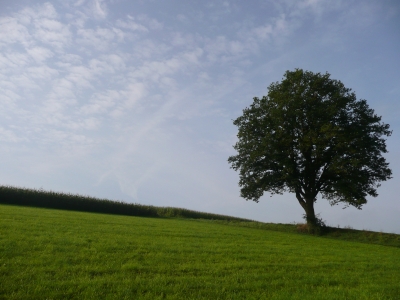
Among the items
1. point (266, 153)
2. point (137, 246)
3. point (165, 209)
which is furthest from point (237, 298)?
point (165, 209)

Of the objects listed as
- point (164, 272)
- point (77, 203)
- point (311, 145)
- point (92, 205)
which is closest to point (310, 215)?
point (311, 145)

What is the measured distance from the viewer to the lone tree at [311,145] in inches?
1222

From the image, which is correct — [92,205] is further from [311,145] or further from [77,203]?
[311,145]

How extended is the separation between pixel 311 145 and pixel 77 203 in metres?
37.3

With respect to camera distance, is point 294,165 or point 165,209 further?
point 165,209

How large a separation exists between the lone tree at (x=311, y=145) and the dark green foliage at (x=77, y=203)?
23.7 meters

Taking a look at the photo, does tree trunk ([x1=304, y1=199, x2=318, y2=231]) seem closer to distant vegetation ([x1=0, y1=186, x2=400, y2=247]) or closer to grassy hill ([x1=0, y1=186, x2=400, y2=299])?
distant vegetation ([x1=0, y1=186, x2=400, y2=247])

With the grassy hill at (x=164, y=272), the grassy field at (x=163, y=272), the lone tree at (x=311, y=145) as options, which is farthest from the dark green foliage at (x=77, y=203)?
the grassy field at (x=163, y=272)

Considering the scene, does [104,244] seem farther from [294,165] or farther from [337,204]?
[337,204]

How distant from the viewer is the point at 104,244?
11.8 m

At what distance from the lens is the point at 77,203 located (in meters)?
51.2

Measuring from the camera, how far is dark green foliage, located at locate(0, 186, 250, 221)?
4800cm

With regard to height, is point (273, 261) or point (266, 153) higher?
point (266, 153)

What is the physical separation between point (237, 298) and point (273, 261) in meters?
5.09
